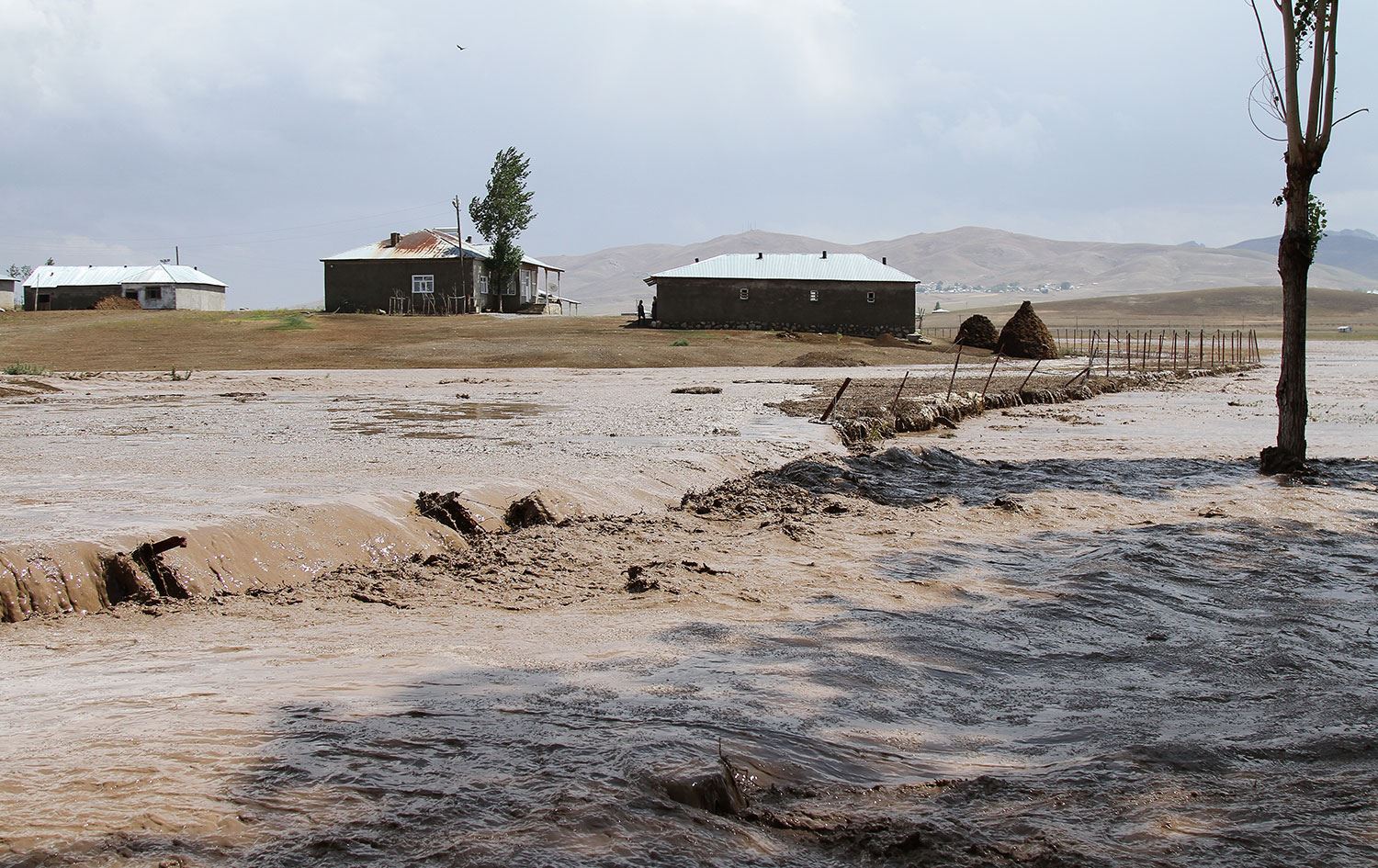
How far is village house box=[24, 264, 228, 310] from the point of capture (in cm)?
7312

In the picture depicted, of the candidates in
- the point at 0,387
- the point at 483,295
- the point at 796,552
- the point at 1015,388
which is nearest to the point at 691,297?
the point at 483,295

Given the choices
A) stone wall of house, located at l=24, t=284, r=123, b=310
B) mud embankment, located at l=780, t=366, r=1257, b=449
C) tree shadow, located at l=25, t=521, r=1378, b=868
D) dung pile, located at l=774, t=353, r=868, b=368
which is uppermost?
stone wall of house, located at l=24, t=284, r=123, b=310

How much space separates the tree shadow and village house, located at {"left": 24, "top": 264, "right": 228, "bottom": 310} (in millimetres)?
74500

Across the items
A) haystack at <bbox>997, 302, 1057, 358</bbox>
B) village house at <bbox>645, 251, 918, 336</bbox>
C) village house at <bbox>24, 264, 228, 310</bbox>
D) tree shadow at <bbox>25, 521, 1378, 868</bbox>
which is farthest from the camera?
village house at <bbox>24, 264, 228, 310</bbox>

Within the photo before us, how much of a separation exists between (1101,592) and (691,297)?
53440 mm

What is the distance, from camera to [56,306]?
7400 cm

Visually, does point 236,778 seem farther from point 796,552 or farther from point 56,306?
point 56,306

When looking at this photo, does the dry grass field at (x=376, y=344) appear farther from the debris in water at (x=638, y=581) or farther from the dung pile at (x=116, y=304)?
the debris in water at (x=638, y=581)

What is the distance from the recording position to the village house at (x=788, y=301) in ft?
196

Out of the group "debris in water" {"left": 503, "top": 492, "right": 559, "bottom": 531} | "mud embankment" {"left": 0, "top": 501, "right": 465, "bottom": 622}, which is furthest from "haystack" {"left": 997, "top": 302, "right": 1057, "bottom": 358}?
"mud embankment" {"left": 0, "top": 501, "right": 465, "bottom": 622}

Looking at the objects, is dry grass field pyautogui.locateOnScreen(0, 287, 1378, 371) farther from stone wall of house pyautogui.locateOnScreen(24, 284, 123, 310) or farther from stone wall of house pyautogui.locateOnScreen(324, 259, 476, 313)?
stone wall of house pyautogui.locateOnScreen(24, 284, 123, 310)

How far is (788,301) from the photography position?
60.2 meters

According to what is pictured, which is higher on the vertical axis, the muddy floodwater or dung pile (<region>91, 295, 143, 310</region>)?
dung pile (<region>91, 295, 143, 310</region>)

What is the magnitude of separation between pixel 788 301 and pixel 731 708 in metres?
56.1
